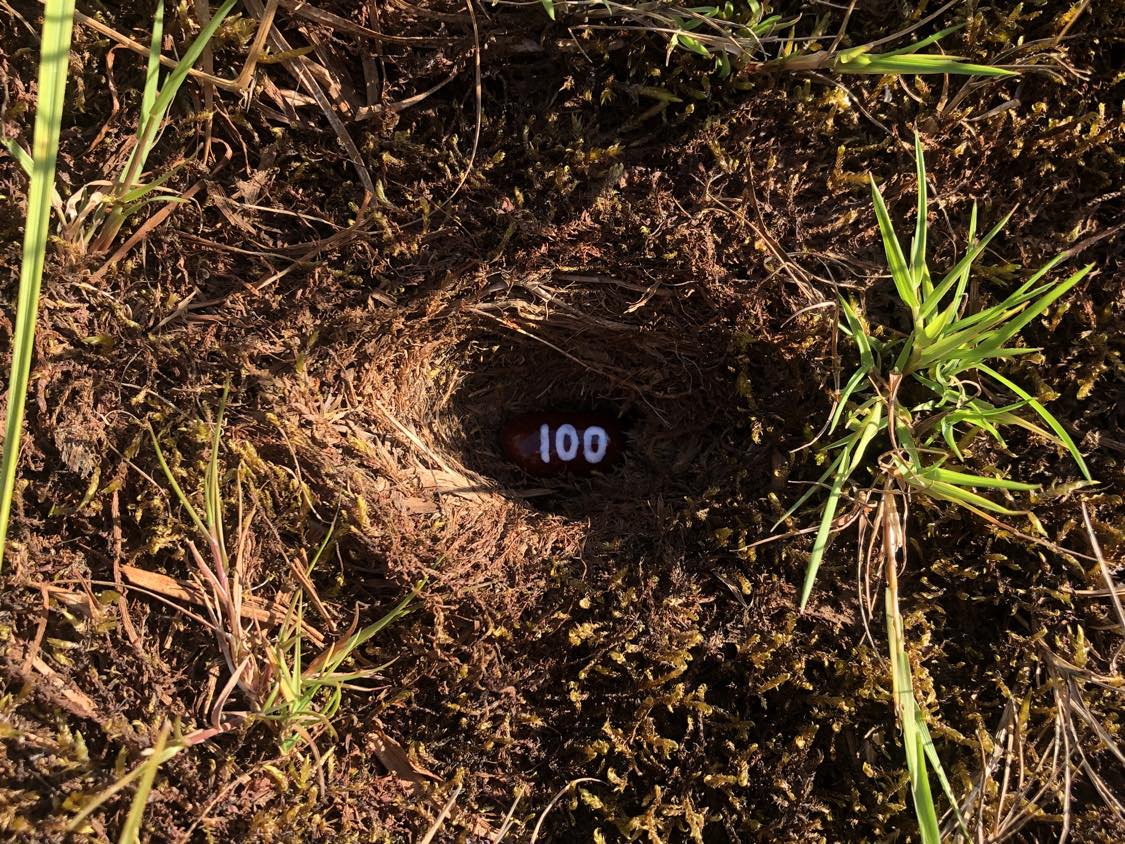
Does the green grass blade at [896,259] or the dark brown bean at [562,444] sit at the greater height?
the green grass blade at [896,259]

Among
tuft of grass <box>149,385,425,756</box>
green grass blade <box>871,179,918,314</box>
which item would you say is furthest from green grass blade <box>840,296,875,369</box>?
tuft of grass <box>149,385,425,756</box>

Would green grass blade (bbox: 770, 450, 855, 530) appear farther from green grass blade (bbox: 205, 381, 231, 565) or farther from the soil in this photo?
green grass blade (bbox: 205, 381, 231, 565)

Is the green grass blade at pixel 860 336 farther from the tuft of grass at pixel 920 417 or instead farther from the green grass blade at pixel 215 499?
the green grass blade at pixel 215 499

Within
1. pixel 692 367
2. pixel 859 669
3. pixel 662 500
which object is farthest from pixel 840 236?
pixel 859 669

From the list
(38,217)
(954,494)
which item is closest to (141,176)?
(38,217)

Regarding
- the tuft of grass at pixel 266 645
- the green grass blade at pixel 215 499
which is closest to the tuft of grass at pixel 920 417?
the tuft of grass at pixel 266 645

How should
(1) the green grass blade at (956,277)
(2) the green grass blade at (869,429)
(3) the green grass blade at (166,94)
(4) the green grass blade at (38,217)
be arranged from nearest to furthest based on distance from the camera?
(4) the green grass blade at (38,217) < (3) the green grass blade at (166,94) < (1) the green grass blade at (956,277) < (2) the green grass blade at (869,429)
